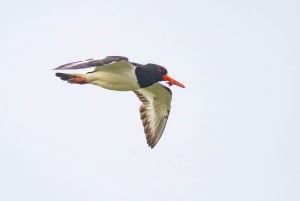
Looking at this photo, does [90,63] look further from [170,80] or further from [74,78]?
[170,80]

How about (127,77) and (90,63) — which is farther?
(127,77)

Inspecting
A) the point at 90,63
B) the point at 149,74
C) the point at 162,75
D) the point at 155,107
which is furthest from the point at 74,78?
the point at 155,107

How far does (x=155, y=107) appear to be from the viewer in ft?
76.8

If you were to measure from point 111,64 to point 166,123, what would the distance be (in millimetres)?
3107

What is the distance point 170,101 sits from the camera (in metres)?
23.4

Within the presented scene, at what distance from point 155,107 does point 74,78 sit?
3028mm

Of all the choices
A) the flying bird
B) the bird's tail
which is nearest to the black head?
the flying bird

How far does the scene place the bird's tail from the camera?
2116 centimetres

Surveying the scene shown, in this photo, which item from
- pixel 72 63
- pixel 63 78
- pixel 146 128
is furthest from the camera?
pixel 146 128

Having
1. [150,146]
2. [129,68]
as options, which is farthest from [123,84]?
[150,146]

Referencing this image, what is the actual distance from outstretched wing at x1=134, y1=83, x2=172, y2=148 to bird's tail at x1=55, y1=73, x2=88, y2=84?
2429mm

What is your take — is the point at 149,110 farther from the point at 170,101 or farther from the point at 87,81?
the point at 87,81

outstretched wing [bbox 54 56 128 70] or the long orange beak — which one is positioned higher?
outstretched wing [bbox 54 56 128 70]

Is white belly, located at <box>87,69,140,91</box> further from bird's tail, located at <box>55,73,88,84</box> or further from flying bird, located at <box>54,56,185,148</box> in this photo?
bird's tail, located at <box>55,73,88,84</box>
